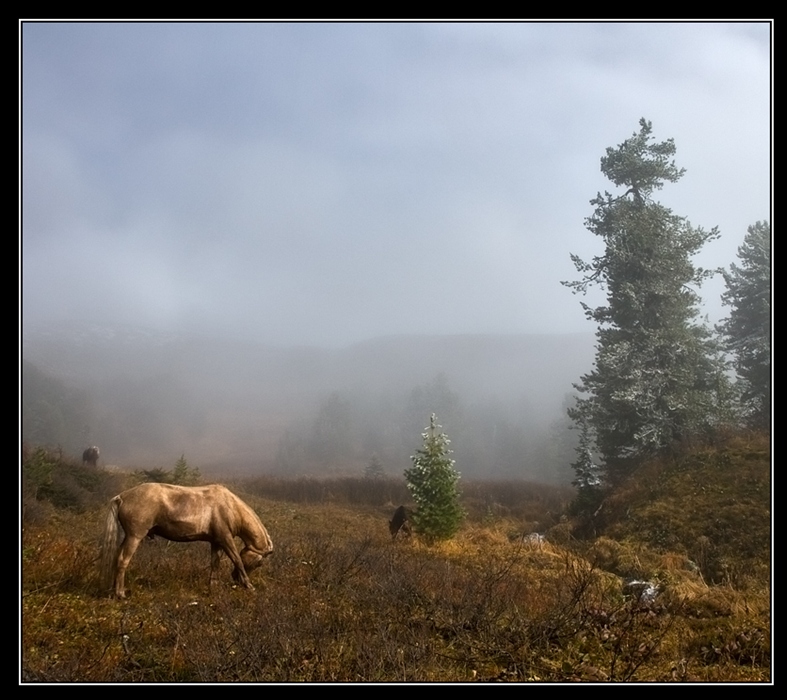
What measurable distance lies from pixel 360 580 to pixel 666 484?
11.1 m

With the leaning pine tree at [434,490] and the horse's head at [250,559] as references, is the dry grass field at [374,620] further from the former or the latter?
the leaning pine tree at [434,490]

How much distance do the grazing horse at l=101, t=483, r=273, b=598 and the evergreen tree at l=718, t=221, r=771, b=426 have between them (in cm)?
1796

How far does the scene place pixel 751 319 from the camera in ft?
72.7

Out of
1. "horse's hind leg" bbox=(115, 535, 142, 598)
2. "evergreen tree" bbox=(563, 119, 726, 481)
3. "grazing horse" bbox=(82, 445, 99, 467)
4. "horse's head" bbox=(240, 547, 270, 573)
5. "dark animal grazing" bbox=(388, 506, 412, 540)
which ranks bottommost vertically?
"dark animal grazing" bbox=(388, 506, 412, 540)

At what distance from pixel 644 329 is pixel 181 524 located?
51.8 feet

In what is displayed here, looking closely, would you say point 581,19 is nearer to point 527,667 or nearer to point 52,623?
point 527,667

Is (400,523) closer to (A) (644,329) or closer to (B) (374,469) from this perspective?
(A) (644,329)

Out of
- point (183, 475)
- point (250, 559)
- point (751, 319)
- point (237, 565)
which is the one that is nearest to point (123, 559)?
point (237, 565)

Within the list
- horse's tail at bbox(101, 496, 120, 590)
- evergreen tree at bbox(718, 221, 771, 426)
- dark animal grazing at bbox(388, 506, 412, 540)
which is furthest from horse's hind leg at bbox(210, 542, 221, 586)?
evergreen tree at bbox(718, 221, 771, 426)

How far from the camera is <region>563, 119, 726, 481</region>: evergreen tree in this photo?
16750 millimetres

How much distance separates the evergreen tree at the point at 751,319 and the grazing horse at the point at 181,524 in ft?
58.9

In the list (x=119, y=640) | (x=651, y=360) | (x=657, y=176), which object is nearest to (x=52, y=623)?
(x=119, y=640)

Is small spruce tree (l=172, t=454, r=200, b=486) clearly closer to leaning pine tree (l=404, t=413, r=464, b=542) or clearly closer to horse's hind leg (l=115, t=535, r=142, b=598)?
leaning pine tree (l=404, t=413, r=464, b=542)

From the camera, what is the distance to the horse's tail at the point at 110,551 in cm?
697
